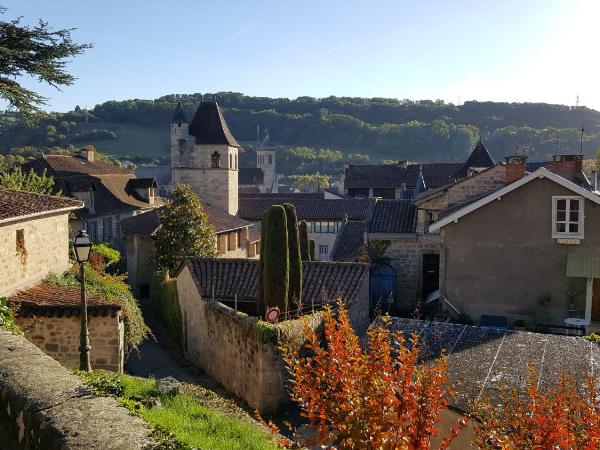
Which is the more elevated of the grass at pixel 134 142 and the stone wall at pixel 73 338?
the grass at pixel 134 142

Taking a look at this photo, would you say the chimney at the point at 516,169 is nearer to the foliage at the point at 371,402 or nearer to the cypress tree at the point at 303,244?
the cypress tree at the point at 303,244

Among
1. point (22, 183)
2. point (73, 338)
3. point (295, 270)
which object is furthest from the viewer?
point (22, 183)

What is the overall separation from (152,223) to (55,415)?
84.2 ft

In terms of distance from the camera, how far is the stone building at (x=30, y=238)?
→ 14445mm

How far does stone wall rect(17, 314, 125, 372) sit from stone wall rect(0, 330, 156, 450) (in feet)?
29.1

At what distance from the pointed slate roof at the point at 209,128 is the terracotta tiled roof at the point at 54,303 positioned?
1306 inches

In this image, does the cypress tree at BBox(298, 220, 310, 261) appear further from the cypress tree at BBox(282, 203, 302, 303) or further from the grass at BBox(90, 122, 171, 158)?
the grass at BBox(90, 122, 171, 158)

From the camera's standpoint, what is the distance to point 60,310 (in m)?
13.9

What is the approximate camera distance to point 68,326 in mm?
14023

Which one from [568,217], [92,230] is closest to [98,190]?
[92,230]

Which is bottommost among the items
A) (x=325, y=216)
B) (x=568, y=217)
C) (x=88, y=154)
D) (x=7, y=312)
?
(x=325, y=216)

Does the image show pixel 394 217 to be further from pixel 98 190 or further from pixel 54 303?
pixel 98 190

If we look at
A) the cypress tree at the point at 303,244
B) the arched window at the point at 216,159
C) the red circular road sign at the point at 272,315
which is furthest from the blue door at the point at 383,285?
the arched window at the point at 216,159

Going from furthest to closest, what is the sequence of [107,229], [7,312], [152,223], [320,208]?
1. [320,208]
2. [107,229]
3. [152,223]
4. [7,312]
